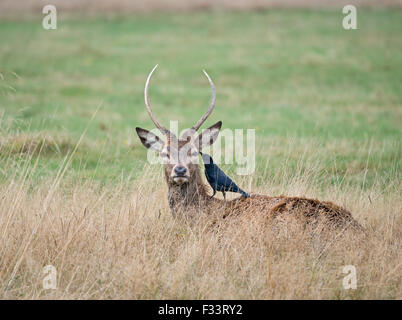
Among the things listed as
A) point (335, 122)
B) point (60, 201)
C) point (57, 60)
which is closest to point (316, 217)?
point (60, 201)

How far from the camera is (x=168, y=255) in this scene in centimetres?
586

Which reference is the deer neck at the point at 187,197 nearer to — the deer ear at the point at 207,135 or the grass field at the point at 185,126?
the grass field at the point at 185,126

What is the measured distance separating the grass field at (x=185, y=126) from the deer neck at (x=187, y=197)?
20cm

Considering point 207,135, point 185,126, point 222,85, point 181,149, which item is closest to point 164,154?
point 181,149

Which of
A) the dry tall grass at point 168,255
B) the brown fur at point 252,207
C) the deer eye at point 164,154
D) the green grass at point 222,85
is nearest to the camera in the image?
the dry tall grass at point 168,255

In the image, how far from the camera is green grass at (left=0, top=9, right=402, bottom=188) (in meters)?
10.4

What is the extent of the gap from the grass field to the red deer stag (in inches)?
11.1

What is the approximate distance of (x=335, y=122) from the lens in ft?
48.5

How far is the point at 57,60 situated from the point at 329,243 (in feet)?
69.1

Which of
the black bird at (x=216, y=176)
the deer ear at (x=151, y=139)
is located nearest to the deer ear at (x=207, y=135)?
the black bird at (x=216, y=176)

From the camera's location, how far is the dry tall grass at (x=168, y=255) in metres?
5.30

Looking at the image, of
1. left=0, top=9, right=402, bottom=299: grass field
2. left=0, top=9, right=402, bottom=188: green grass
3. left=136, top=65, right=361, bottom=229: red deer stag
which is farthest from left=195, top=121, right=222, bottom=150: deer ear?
left=0, top=9, right=402, bottom=188: green grass

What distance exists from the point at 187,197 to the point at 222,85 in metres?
14.8
